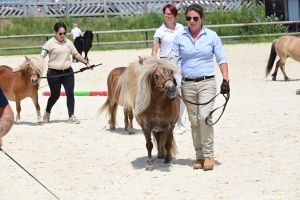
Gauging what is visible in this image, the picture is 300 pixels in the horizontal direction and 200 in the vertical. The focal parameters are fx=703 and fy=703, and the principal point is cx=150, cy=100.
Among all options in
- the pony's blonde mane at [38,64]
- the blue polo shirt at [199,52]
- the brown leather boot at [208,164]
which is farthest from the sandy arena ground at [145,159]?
the blue polo shirt at [199,52]

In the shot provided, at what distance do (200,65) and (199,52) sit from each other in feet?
0.53

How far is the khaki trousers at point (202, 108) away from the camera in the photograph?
8008 mm

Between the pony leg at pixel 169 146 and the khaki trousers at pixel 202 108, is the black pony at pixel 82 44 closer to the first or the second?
the pony leg at pixel 169 146

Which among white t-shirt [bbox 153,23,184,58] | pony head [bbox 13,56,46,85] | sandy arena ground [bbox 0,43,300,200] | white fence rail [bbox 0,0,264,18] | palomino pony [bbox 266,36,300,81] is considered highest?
white fence rail [bbox 0,0,264,18]

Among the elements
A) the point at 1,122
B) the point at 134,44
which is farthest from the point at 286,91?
the point at 134,44

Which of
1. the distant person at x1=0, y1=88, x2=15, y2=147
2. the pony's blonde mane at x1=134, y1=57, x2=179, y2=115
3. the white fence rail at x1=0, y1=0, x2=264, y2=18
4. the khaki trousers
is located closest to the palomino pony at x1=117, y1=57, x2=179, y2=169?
the pony's blonde mane at x1=134, y1=57, x2=179, y2=115

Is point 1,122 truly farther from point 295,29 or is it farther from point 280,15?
point 280,15

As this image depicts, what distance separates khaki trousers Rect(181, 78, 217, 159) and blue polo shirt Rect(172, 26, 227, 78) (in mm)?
117

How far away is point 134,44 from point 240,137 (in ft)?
69.9

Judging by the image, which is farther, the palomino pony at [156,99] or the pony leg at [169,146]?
the pony leg at [169,146]

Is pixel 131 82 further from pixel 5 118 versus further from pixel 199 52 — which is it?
pixel 5 118

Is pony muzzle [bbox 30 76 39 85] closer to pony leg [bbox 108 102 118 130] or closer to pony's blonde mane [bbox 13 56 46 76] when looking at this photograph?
pony's blonde mane [bbox 13 56 46 76]

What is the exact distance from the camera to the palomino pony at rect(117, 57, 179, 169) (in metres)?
7.92

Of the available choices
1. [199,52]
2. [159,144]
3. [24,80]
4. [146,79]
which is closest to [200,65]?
[199,52]
